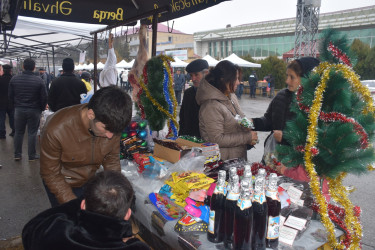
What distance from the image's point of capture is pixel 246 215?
143cm

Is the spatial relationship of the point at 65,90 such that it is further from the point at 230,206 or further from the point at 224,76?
the point at 230,206

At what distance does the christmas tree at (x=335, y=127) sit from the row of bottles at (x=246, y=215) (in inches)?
13.7

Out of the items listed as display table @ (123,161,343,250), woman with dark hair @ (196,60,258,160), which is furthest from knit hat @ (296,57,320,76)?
display table @ (123,161,343,250)

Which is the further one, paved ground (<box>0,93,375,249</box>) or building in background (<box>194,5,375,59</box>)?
building in background (<box>194,5,375,59</box>)

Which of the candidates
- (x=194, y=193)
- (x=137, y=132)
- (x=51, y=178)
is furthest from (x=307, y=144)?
(x=137, y=132)

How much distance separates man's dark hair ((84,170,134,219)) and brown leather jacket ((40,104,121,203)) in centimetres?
65

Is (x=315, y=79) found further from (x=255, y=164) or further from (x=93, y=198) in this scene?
(x=93, y=198)

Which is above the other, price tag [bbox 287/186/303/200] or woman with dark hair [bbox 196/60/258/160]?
woman with dark hair [bbox 196/60/258/160]

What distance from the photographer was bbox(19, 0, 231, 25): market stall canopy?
315 cm

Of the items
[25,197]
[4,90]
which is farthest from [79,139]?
[4,90]

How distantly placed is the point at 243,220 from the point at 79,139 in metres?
1.18

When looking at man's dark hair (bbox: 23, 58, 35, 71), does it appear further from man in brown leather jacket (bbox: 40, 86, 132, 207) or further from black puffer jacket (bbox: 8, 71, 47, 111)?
man in brown leather jacket (bbox: 40, 86, 132, 207)

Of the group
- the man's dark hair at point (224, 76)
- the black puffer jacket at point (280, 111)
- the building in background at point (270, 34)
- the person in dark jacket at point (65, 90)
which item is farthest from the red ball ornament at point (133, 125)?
the building in background at point (270, 34)

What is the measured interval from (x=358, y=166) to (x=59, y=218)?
5.28ft
